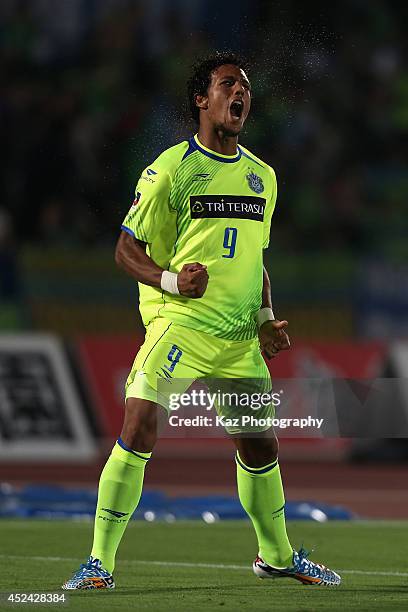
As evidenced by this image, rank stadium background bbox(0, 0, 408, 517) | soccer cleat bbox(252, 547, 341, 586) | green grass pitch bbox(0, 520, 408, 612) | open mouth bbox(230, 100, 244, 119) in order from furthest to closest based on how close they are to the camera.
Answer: stadium background bbox(0, 0, 408, 517) → soccer cleat bbox(252, 547, 341, 586) → open mouth bbox(230, 100, 244, 119) → green grass pitch bbox(0, 520, 408, 612)

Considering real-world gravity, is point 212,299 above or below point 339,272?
below

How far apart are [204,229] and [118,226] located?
24.7ft

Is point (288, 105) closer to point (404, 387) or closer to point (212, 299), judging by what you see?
point (212, 299)

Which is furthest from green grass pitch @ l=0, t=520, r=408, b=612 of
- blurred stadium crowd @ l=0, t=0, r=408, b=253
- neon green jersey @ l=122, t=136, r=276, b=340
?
blurred stadium crowd @ l=0, t=0, r=408, b=253

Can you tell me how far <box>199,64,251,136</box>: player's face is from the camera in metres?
6.73

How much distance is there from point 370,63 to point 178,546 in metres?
13.2

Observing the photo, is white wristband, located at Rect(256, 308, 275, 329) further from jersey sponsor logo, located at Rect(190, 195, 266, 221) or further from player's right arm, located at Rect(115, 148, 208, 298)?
player's right arm, located at Rect(115, 148, 208, 298)

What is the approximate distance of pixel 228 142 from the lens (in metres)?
6.89

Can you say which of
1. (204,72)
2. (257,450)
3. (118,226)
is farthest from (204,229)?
(118,226)

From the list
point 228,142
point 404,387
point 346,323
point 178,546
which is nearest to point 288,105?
point 228,142

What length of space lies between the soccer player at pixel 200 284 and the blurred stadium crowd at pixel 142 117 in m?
10.3

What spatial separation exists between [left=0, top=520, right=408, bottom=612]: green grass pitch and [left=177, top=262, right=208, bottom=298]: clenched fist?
1.37 meters

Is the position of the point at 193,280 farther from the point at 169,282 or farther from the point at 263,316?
the point at 263,316

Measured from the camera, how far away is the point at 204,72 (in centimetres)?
689
